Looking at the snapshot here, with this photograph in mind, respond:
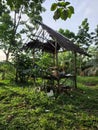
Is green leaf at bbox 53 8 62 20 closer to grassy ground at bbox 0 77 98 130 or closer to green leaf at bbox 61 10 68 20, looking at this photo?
green leaf at bbox 61 10 68 20

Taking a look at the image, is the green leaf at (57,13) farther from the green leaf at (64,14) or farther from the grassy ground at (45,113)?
the grassy ground at (45,113)

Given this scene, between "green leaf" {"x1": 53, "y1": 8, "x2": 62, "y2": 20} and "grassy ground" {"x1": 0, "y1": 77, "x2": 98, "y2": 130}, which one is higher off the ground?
"green leaf" {"x1": 53, "y1": 8, "x2": 62, "y2": 20}

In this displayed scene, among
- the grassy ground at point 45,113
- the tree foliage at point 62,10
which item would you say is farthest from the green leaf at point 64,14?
the grassy ground at point 45,113

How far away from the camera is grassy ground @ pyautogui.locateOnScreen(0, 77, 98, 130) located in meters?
5.73

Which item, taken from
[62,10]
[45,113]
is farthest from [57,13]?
[45,113]

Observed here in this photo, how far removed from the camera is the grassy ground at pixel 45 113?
573cm

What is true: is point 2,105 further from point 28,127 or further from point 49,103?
point 28,127

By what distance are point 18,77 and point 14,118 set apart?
25.5 ft

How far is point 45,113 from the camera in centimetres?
671

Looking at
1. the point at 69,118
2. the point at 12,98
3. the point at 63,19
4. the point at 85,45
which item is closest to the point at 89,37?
the point at 85,45

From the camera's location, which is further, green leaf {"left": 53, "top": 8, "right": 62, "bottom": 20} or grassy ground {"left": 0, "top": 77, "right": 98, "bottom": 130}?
grassy ground {"left": 0, "top": 77, "right": 98, "bottom": 130}

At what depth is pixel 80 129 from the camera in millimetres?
5523

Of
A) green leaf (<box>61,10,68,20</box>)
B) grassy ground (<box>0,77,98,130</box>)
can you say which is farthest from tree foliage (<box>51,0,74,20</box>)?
grassy ground (<box>0,77,98,130</box>)

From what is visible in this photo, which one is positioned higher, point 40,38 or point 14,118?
point 40,38
